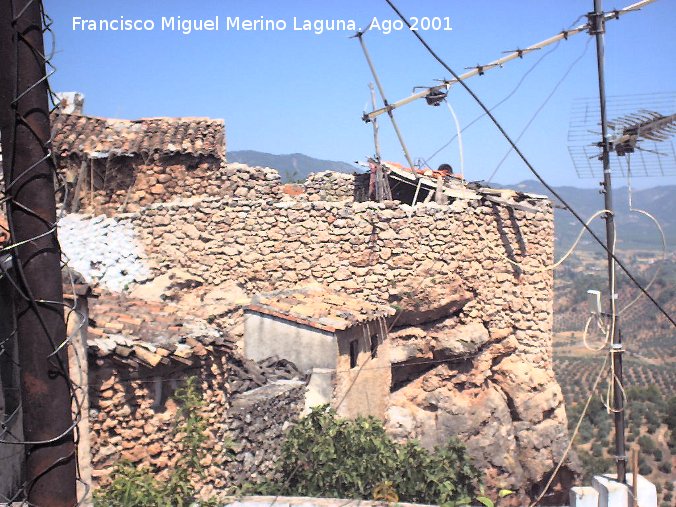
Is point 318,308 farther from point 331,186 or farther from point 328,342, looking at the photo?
point 331,186

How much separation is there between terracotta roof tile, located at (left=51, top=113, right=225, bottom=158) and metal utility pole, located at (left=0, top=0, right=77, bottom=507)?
36.5ft

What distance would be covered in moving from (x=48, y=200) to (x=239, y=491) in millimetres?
4763

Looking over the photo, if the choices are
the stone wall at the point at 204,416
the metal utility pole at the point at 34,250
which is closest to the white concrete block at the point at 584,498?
the stone wall at the point at 204,416

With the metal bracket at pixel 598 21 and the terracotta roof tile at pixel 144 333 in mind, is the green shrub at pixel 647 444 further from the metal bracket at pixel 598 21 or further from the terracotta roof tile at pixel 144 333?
the metal bracket at pixel 598 21

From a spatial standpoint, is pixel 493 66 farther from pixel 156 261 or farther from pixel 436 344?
pixel 156 261

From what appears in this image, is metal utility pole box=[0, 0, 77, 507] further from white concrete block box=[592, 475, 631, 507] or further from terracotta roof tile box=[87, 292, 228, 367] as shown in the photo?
white concrete block box=[592, 475, 631, 507]

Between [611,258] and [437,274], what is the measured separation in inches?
194

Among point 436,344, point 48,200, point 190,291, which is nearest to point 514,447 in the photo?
point 436,344

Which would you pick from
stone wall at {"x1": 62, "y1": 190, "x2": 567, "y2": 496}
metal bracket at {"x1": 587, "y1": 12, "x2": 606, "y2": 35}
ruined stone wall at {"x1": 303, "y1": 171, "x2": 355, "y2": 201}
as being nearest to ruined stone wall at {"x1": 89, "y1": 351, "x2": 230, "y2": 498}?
stone wall at {"x1": 62, "y1": 190, "x2": 567, "y2": 496}

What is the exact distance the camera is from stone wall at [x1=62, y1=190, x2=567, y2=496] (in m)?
12.8

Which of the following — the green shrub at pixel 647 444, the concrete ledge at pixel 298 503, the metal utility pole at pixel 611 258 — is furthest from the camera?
the green shrub at pixel 647 444

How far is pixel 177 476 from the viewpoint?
7215 mm

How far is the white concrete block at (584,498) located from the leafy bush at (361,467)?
3.48 feet

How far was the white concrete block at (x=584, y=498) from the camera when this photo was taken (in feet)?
24.2
